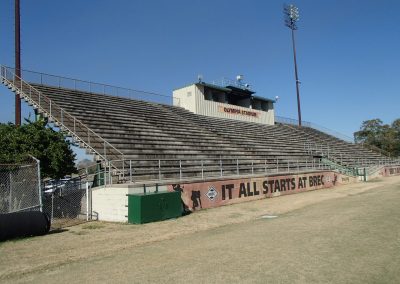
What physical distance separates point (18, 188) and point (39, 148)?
1918 millimetres

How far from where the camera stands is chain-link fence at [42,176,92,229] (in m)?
15.8

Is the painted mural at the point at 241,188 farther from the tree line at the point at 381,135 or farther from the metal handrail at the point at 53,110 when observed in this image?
the tree line at the point at 381,135

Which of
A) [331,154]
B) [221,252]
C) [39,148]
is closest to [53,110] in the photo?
[39,148]

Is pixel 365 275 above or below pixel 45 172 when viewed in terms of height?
below

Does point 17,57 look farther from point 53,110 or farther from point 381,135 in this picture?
point 381,135

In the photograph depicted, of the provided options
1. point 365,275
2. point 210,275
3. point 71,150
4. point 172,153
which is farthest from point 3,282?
point 172,153

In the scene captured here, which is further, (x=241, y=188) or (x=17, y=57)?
(x=17, y=57)

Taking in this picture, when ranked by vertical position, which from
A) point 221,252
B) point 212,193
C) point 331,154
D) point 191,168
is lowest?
point 221,252

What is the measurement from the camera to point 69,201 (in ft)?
54.0

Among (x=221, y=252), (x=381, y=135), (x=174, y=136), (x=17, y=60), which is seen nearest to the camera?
(x=221, y=252)

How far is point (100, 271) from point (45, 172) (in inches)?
406

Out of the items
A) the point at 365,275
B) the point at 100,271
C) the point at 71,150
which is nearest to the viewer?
the point at 365,275

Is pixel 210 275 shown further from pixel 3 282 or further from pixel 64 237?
pixel 64 237

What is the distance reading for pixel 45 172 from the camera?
54.3 ft
